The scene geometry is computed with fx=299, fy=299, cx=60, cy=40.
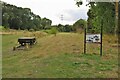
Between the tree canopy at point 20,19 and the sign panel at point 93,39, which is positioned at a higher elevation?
the tree canopy at point 20,19

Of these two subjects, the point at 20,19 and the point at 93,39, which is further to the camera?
the point at 20,19

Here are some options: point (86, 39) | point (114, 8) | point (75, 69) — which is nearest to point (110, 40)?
point (114, 8)

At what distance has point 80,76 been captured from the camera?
7895 millimetres

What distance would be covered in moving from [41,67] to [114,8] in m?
9.00

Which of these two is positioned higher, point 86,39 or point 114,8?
point 114,8

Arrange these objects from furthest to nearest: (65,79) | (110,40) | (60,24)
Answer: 1. (60,24)
2. (110,40)
3. (65,79)

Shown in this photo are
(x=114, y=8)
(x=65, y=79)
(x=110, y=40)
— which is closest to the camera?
(x=65, y=79)

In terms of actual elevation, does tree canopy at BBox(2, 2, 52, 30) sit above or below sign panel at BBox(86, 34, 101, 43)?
above

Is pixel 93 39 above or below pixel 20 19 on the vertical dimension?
below

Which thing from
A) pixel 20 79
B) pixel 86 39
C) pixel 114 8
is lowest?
pixel 20 79

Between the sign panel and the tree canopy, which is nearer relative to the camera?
the sign panel

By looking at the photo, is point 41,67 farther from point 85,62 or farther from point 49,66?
point 85,62

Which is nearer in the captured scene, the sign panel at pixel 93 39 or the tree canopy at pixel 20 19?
the sign panel at pixel 93 39

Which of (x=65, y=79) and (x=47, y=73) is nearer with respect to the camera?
(x=65, y=79)
